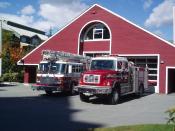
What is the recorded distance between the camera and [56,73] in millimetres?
24125

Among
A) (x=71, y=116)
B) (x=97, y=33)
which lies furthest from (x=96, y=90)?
(x=97, y=33)

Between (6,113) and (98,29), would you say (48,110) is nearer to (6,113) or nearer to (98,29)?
(6,113)

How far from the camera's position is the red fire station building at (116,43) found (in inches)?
1175

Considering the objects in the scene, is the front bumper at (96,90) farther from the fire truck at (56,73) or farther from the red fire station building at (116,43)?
the red fire station building at (116,43)

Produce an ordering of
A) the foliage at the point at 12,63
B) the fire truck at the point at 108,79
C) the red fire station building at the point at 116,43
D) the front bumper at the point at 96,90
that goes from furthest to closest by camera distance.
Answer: the foliage at the point at 12,63 < the red fire station building at the point at 116,43 < the fire truck at the point at 108,79 < the front bumper at the point at 96,90

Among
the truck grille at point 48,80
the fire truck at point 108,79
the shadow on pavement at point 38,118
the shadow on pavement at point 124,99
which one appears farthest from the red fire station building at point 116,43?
the shadow on pavement at point 38,118

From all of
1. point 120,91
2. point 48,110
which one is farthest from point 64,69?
point 48,110

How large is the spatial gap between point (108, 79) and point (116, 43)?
41.3 feet

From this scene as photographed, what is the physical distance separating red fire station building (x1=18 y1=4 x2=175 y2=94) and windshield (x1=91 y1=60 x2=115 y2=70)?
946 centimetres

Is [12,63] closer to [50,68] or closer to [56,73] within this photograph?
[50,68]

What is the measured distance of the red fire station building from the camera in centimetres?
2984

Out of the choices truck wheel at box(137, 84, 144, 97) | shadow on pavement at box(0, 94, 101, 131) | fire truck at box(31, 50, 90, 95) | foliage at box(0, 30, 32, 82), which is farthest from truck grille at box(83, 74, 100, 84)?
foliage at box(0, 30, 32, 82)

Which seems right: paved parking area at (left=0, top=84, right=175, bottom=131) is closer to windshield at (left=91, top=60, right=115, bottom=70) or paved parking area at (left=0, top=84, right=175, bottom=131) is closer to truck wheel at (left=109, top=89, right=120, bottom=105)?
truck wheel at (left=109, top=89, right=120, bottom=105)

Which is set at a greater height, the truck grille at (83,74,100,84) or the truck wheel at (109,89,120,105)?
the truck grille at (83,74,100,84)
